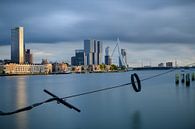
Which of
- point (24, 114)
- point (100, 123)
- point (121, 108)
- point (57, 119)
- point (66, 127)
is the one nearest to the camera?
point (66, 127)

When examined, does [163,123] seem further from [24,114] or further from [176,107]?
[24,114]

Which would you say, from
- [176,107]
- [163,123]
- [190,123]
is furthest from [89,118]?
[176,107]

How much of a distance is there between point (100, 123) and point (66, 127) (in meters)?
2.65

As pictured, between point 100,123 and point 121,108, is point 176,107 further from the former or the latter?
point 100,123

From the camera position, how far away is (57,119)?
81.3 ft

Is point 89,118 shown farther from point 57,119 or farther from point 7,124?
point 7,124

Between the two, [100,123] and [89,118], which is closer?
[100,123]

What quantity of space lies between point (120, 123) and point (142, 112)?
5.51 metres

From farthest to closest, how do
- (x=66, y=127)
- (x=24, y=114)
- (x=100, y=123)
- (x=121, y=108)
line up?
(x=121, y=108), (x=24, y=114), (x=100, y=123), (x=66, y=127)

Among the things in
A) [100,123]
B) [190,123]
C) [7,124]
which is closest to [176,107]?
[190,123]

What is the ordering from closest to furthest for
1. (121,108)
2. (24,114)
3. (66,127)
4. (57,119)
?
(66,127), (57,119), (24,114), (121,108)

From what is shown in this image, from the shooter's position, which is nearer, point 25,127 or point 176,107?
point 25,127

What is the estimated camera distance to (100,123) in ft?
76.1

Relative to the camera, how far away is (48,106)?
3216cm
